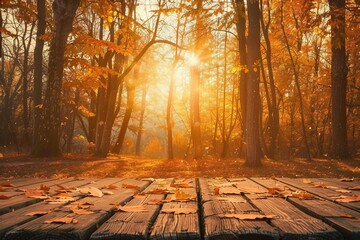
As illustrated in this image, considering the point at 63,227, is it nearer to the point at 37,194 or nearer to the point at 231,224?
the point at 231,224

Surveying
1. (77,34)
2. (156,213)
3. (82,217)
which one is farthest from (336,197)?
(77,34)

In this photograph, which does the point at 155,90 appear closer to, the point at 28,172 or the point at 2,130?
the point at 2,130

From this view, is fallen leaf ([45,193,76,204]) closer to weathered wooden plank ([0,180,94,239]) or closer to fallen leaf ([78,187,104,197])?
weathered wooden plank ([0,180,94,239])

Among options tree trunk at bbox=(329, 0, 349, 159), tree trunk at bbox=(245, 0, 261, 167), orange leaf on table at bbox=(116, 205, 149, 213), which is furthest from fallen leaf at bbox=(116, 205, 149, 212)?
tree trunk at bbox=(329, 0, 349, 159)

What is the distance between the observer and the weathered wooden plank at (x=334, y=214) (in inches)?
68.5

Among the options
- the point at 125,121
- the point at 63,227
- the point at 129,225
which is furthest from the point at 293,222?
the point at 125,121

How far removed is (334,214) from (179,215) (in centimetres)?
98

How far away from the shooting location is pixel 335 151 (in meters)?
14.4

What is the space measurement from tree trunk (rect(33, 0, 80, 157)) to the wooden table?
1093cm

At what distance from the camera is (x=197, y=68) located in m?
19.8

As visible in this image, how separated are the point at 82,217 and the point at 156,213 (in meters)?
0.47

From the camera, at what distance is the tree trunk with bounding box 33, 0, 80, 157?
13.5m

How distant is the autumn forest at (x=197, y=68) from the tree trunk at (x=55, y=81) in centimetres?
4

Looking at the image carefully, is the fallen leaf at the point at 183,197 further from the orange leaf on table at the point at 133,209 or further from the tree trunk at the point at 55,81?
the tree trunk at the point at 55,81
